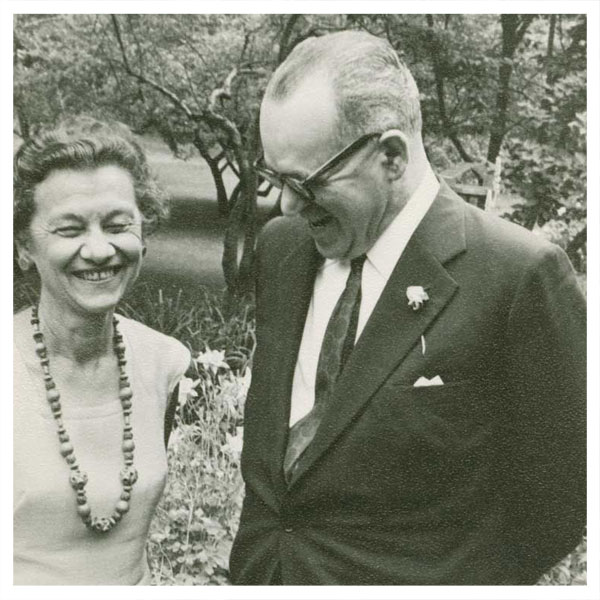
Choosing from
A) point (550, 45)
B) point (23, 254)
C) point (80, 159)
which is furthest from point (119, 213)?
point (550, 45)

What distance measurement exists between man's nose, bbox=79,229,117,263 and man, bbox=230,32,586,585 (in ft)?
1.39

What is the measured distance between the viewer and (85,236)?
1842mm

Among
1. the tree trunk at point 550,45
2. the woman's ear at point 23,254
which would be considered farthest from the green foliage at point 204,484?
the tree trunk at point 550,45

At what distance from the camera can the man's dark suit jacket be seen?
167cm

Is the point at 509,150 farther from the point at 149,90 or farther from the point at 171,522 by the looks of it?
the point at 171,522

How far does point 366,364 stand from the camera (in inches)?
67.2

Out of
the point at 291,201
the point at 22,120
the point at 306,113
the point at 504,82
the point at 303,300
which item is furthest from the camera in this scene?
the point at 504,82

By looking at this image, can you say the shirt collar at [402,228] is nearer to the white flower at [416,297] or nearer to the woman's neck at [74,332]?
the white flower at [416,297]

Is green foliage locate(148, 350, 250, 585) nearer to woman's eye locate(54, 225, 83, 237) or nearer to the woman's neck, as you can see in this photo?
the woman's neck

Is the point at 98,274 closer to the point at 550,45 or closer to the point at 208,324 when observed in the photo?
the point at 208,324

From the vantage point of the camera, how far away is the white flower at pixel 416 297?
1.69 metres

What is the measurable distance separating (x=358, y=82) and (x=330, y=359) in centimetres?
61

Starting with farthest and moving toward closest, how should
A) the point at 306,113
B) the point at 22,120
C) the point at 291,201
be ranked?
the point at 22,120
the point at 291,201
the point at 306,113
